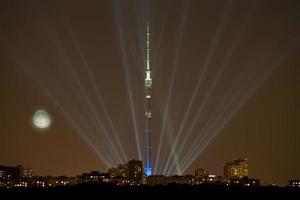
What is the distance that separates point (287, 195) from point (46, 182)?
229ft

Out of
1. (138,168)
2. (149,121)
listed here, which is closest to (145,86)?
(149,121)

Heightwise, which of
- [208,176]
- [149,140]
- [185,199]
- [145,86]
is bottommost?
[185,199]

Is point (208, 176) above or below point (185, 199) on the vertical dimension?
above

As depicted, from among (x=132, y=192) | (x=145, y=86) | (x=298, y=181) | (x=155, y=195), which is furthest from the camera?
(x=145, y=86)

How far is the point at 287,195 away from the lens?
4738 centimetres

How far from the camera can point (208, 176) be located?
127812mm

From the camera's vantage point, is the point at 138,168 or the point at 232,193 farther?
the point at 138,168

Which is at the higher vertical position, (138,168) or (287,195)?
(138,168)

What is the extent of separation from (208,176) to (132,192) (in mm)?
78216

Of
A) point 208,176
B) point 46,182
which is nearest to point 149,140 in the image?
point 208,176

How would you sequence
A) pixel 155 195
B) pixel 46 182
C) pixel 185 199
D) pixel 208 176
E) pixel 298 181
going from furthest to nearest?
pixel 208 176
pixel 46 182
pixel 298 181
pixel 155 195
pixel 185 199

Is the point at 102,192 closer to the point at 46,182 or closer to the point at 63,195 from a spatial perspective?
the point at 63,195

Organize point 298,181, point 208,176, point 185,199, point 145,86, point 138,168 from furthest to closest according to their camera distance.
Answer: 1. point 145,86
2. point 138,168
3. point 208,176
4. point 298,181
5. point 185,199

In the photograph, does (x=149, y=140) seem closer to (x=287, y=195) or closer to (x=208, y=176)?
(x=208, y=176)
